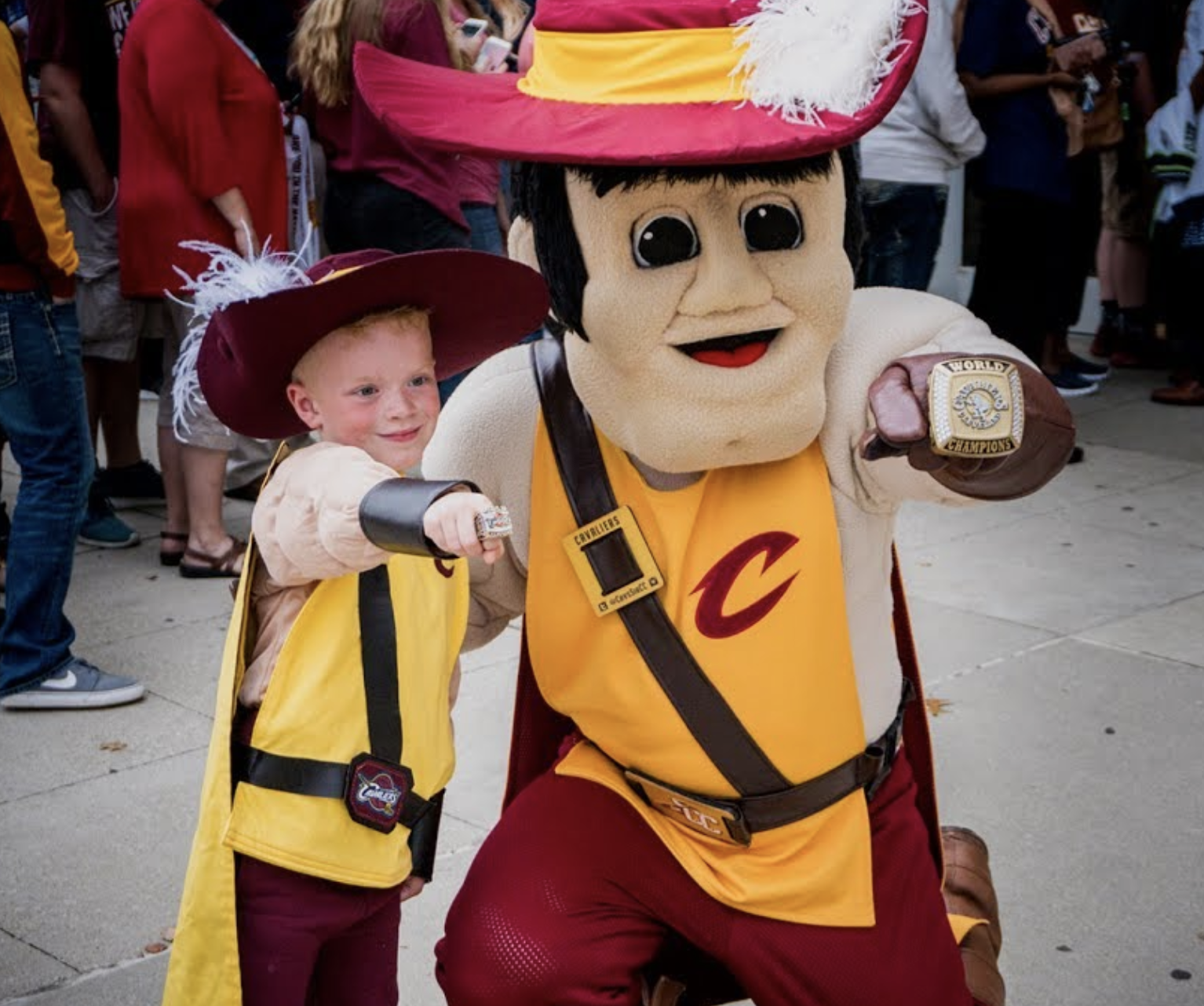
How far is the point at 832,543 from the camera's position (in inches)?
101

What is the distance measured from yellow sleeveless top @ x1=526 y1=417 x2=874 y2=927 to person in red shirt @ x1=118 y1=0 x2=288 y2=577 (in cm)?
289

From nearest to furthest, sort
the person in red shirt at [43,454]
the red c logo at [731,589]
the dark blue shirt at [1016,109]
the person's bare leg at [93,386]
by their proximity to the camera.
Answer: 1. the red c logo at [731,589]
2. the person in red shirt at [43,454]
3. the person's bare leg at [93,386]
4. the dark blue shirt at [1016,109]

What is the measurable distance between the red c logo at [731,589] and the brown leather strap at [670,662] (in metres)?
0.05

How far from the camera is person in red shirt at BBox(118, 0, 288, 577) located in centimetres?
523

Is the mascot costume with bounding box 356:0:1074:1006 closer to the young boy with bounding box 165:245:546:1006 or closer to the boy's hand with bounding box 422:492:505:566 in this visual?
the young boy with bounding box 165:245:546:1006

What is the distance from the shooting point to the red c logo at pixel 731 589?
100 inches

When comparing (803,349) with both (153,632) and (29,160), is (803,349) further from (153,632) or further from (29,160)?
(153,632)

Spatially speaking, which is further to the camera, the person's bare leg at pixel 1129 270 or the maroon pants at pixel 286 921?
the person's bare leg at pixel 1129 270

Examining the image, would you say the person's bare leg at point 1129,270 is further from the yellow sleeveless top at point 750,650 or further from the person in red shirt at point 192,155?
the yellow sleeveless top at point 750,650

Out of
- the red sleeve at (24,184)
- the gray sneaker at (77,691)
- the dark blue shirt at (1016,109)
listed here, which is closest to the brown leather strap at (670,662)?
the red sleeve at (24,184)

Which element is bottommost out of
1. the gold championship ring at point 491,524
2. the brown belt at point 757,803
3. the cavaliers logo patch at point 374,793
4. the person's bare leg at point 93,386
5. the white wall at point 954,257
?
the white wall at point 954,257

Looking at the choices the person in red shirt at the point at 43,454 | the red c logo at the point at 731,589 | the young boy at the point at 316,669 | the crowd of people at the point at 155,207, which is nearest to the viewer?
the young boy at the point at 316,669

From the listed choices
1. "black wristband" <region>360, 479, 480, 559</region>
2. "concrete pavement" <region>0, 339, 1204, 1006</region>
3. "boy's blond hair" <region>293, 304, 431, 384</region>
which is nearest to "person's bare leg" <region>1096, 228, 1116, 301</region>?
"concrete pavement" <region>0, 339, 1204, 1006</region>

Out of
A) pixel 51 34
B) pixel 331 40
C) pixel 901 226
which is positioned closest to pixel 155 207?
pixel 51 34
